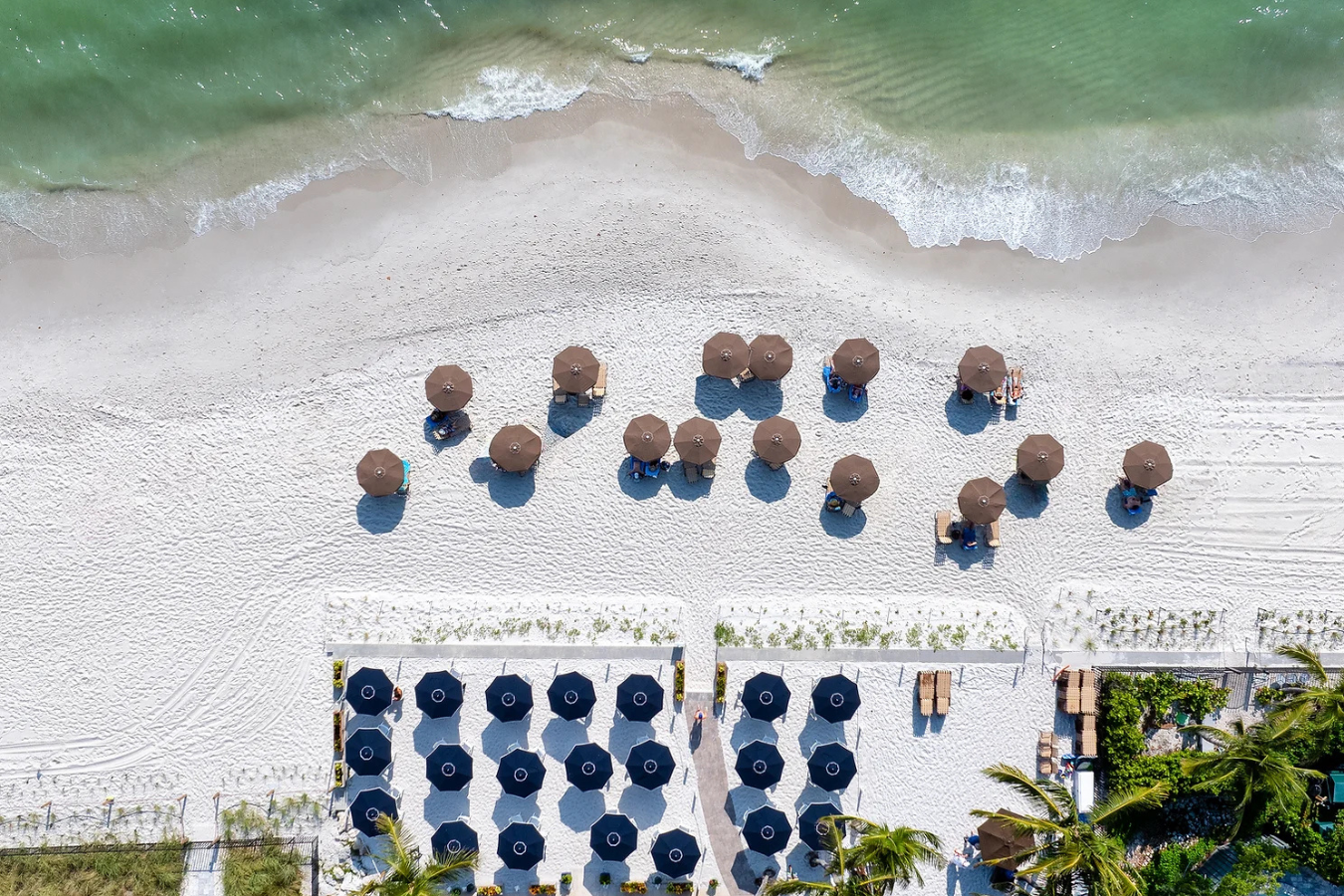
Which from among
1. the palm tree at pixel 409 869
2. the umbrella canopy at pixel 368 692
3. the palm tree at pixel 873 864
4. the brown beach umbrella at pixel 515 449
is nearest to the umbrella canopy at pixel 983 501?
the palm tree at pixel 873 864

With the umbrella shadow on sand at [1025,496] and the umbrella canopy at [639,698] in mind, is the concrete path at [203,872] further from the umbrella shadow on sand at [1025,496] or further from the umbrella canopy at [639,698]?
the umbrella shadow on sand at [1025,496]

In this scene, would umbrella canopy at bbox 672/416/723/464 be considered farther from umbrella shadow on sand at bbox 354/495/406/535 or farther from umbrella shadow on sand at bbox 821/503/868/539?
umbrella shadow on sand at bbox 354/495/406/535

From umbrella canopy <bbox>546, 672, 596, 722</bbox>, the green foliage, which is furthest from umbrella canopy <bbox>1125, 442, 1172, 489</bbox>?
the green foliage

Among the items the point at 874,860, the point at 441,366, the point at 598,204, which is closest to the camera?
the point at 874,860

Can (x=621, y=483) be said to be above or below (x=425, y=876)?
above

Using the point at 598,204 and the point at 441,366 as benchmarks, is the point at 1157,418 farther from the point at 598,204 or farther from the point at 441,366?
the point at 441,366

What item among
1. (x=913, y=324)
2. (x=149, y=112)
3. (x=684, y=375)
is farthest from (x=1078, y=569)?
(x=149, y=112)
